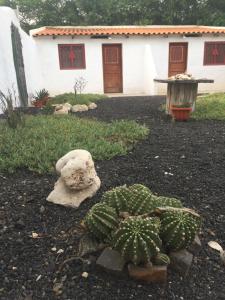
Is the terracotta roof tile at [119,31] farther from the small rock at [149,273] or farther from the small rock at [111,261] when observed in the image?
the small rock at [149,273]

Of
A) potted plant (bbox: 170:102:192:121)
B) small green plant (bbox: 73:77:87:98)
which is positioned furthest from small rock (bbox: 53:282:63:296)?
small green plant (bbox: 73:77:87:98)

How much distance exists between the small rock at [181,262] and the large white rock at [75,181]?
3.76 feet

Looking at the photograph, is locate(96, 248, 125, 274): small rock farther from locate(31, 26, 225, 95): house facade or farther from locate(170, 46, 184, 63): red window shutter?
locate(170, 46, 184, 63): red window shutter

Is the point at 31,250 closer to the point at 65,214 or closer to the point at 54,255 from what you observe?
the point at 54,255

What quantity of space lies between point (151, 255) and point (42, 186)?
181cm

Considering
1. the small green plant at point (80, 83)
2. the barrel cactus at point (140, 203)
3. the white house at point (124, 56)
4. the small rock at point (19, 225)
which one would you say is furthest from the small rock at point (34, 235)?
the small green plant at point (80, 83)

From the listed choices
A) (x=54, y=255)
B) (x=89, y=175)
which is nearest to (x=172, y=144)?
(x=89, y=175)

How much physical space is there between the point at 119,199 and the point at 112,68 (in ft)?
45.7

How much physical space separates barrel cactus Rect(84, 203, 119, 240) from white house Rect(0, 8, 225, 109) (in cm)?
1231

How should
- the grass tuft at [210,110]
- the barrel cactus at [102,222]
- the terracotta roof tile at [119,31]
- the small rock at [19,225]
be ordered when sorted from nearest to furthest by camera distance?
1. the barrel cactus at [102,222]
2. the small rock at [19,225]
3. the grass tuft at [210,110]
4. the terracotta roof tile at [119,31]

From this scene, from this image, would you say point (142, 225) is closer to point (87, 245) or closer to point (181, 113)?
point (87, 245)

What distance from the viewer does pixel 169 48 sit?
15609 millimetres

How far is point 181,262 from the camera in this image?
2.12m

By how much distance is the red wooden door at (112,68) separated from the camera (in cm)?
1527
